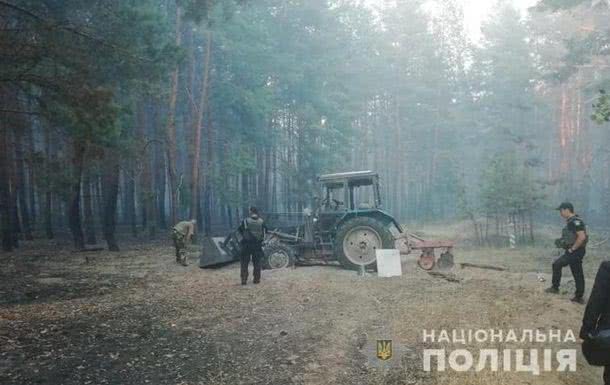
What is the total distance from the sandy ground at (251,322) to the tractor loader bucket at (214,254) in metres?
0.54

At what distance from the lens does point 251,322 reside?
7348 mm

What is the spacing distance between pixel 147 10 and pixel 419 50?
27.8 meters

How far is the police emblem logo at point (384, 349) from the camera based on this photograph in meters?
5.73

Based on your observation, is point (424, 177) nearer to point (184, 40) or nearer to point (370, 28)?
point (370, 28)

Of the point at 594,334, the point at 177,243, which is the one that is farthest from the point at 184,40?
the point at 594,334

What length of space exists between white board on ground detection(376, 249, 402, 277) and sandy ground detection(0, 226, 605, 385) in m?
0.39

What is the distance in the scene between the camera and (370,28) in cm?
3716

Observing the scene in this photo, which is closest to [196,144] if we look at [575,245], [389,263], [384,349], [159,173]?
[159,173]

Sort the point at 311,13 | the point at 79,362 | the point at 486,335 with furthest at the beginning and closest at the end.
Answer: the point at 311,13
the point at 486,335
the point at 79,362

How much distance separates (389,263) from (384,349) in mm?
5648

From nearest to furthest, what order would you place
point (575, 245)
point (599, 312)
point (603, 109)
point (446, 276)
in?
point (599, 312), point (603, 109), point (575, 245), point (446, 276)

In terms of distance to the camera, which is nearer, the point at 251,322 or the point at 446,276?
the point at 251,322

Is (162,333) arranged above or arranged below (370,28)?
below

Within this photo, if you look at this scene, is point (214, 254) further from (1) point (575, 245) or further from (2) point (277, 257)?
(1) point (575, 245)
